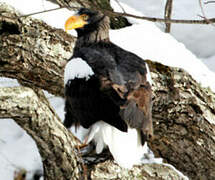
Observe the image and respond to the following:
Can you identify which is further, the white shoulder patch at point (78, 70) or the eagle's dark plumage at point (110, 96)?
the white shoulder patch at point (78, 70)

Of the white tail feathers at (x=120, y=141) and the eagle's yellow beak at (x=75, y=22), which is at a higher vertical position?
the eagle's yellow beak at (x=75, y=22)

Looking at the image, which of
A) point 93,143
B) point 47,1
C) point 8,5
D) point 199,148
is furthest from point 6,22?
point 199,148

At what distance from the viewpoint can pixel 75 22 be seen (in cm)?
348

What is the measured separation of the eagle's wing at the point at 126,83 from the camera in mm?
2857

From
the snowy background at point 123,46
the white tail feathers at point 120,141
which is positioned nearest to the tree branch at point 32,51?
the snowy background at point 123,46

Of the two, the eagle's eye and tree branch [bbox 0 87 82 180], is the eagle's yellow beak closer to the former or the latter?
the eagle's eye

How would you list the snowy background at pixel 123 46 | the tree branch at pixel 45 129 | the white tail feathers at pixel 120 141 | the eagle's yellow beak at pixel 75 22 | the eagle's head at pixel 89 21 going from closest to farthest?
the tree branch at pixel 45 129 → the white tail feathers at pixel 120 141 → the eagle's yellow beak at pixel 75 22 → the eagle's head at pixel 89 21 → the snowy background at pixel 123 46

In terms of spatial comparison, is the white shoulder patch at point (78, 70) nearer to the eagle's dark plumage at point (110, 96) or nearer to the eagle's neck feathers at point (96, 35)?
the eagle's dark plumage at point (110, 96)

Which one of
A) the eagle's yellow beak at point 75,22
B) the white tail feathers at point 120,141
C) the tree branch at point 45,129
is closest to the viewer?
the tree branch at point 45,129

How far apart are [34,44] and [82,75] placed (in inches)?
26.6

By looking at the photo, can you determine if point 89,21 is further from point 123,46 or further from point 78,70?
point 78,70

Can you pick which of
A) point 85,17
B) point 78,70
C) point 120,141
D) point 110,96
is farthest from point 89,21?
point 120,141

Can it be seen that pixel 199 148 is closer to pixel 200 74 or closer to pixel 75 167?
pixel 200 74

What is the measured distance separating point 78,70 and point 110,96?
345 mm
